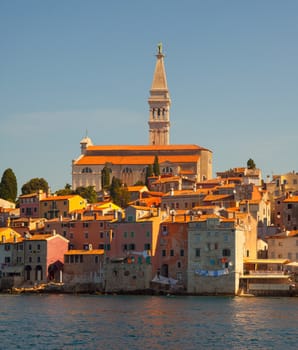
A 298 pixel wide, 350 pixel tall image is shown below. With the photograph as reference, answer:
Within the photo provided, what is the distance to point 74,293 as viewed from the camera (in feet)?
279

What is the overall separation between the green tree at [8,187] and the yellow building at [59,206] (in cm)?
1663

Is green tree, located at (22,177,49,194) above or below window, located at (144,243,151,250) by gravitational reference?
above

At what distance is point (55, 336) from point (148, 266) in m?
28.8

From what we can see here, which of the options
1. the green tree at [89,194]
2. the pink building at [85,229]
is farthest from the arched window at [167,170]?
the pink building at [85,229]

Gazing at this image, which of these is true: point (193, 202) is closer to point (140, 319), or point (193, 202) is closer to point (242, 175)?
point (242, 175)

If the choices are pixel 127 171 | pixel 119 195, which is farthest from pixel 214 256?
pixel 127 171

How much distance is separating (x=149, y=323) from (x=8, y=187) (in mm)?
66263

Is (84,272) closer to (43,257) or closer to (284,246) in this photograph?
(43,257)

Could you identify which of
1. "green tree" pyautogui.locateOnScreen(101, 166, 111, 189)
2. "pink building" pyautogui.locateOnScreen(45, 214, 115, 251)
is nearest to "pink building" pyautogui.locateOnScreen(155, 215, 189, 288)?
"pink building" pyautogui.locateOnScreen(45, 214, 115, 251)

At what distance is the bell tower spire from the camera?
18488 centimetres

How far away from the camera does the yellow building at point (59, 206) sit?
340ft

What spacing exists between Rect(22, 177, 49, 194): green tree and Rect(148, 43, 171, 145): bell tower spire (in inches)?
2425

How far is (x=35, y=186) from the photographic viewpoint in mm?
121938

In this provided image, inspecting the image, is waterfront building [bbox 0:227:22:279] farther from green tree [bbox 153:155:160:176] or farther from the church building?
the church building
